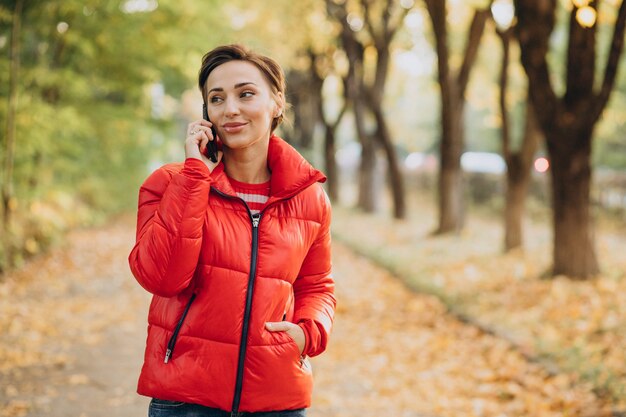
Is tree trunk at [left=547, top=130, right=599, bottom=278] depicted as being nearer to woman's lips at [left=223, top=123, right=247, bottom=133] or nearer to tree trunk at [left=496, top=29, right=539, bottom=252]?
tree trunk at [left=496, top=29, right=539, bottom=252]

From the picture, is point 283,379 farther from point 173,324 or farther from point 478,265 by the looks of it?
point 478,265

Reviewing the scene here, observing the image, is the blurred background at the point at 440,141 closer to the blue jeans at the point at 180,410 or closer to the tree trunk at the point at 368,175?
the tree trunk at the point at 368,175

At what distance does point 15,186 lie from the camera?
1220 cm

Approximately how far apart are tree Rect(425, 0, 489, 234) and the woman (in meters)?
13.5

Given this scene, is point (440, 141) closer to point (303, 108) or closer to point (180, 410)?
point (180, 410)

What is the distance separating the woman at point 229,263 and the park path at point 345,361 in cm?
366

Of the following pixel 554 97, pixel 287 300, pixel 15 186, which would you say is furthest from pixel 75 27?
pixel 287 300

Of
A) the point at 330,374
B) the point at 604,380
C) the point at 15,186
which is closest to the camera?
the point at 604,380

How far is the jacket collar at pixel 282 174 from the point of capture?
2533mm

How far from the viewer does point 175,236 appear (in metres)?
2.36

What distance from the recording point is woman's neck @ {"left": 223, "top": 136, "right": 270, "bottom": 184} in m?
2.66

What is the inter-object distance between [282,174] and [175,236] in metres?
0.48

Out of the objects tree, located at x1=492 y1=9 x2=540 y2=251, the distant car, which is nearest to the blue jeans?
tree, located at x1=492 y1=9 x2=540 y2=251

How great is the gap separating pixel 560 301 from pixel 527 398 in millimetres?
3056
